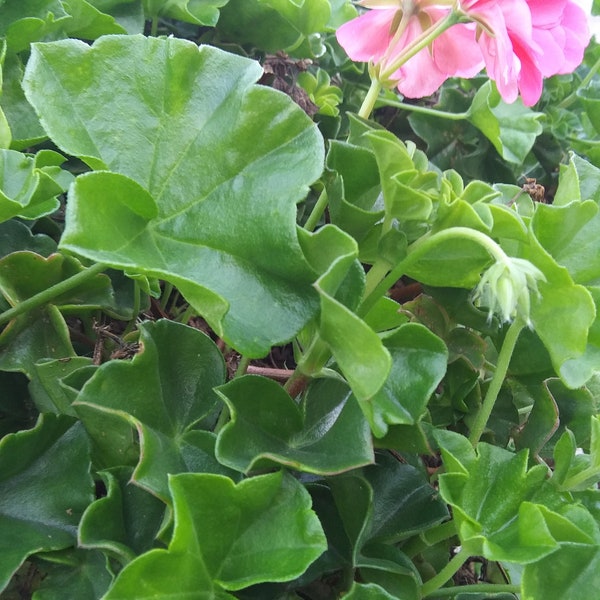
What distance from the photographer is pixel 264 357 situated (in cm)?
42

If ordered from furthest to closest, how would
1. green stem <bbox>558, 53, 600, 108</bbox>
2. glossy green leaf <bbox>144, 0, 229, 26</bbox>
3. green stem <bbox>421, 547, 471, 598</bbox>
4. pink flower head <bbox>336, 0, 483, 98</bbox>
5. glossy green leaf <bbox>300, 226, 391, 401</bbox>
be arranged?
green stem <bbox>558, 53, 600, 108</bbox>
glossy green leaf <bbox>144, 0, 229, 26</bbox>
pink flower head <bbox>336, 0, 483, 98</bbox>
green stem <bbox>421, 547, 471, 598</bbox>
glossy green leaf <bbox>300, 226, 391, 401</bbox>

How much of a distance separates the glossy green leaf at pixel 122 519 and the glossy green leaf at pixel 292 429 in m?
0.08

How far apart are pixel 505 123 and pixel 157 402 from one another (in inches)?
26.2

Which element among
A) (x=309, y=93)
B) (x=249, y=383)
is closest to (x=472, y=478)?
(x=249, y=383)

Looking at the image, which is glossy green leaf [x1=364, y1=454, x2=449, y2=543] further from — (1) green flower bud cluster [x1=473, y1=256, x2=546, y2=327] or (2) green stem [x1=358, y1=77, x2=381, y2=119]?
(2) green stem [x1=358, y1=77, x2=381, y2=119]

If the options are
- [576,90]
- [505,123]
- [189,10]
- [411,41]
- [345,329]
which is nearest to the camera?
[345,329]

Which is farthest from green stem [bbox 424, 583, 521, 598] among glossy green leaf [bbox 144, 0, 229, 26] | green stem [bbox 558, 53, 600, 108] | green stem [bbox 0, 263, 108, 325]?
green stem [bbox 558, 53, 600, 108]

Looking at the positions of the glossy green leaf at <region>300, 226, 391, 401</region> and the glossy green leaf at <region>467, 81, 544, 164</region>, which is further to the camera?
the glossy green leaf at <region>467, 81, 544, 164</region>

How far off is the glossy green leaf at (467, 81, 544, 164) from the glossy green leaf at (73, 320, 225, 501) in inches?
20.6

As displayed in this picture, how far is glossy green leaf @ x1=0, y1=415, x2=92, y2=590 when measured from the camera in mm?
413

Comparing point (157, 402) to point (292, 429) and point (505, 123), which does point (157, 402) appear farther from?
point (505, 123)

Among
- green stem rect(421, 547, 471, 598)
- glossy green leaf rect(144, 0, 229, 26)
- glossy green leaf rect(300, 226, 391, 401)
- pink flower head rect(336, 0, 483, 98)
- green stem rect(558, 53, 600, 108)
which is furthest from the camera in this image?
green stem rect(558, 53, 600, 108)

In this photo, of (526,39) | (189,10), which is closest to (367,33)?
(526,39)

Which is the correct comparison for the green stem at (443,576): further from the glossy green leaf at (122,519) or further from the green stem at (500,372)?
the glossy green leaf at (122,519)
